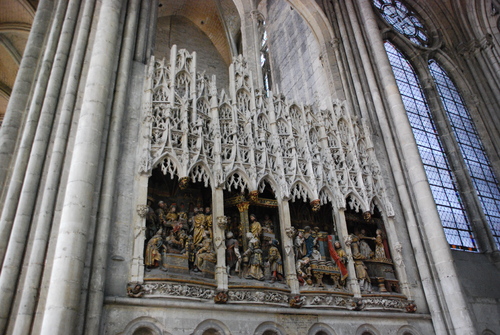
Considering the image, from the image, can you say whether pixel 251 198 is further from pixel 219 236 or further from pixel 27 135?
pixel 27 135

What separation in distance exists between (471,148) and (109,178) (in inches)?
596

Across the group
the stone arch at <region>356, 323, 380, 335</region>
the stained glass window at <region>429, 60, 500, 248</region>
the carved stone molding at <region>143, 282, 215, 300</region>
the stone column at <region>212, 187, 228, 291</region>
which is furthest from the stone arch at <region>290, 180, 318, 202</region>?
the stained glass window at <region>429, 60, 500, 248</region>

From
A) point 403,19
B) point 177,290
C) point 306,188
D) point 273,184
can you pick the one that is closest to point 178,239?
point 177,290

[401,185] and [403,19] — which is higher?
[403,19]

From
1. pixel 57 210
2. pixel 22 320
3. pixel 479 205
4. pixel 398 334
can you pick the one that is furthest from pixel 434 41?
pixel 22 320

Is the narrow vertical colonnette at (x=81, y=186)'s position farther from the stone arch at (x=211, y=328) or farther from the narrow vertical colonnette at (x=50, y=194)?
the stone arch at (x=211, y=328)

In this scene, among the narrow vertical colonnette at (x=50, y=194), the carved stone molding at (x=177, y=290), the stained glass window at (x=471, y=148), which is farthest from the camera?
the stained glass window at (x=471, y=148)

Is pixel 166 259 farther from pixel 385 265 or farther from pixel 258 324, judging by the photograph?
pixel 385 265

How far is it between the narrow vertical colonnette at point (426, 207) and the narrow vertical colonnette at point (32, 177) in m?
9.67

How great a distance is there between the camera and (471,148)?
57.4 ft

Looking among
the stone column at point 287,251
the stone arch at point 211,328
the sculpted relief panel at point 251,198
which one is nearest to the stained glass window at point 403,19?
the sculpted relief panel at point 251,198

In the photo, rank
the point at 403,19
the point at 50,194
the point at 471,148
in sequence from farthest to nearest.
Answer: the point at 403,19 < the point at 471,148 < the point at 50,194

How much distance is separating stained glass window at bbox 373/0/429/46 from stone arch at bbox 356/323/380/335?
1473 centimetres

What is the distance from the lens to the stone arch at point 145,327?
728 centimetres
